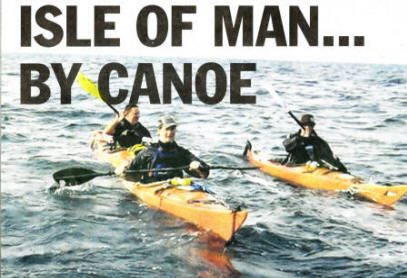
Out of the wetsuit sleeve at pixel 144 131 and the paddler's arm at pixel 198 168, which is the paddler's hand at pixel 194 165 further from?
the wetsuit sleeve at pixel 144 131

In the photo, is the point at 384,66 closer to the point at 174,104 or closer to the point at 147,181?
the point at 174,104

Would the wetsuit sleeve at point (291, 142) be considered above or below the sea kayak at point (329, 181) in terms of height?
above

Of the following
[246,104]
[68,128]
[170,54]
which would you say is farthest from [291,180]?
[68,128]

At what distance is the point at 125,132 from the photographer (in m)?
5.97

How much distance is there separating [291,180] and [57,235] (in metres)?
2.55

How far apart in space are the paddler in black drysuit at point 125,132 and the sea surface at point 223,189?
0.12m

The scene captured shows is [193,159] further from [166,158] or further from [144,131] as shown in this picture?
[144,131]

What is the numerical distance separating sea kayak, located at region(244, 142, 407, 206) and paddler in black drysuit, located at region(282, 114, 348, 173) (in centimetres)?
12

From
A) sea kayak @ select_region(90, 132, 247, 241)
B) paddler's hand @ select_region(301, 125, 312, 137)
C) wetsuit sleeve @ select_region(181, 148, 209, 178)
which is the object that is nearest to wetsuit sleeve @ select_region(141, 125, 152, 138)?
sea kayak @ select_region(90, 132, 247, 241)

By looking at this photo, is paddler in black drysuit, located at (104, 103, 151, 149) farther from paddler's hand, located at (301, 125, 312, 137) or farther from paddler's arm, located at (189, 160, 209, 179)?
paddler's hand, located at (301, 125, 312, 137)

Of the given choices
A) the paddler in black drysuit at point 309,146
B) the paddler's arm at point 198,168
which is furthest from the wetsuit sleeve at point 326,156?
the paddler's arm at point 198,168

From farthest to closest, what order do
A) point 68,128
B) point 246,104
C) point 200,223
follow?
point 68,128, point 246,104, point 200,223

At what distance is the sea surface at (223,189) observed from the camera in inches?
163

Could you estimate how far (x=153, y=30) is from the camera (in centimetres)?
493
